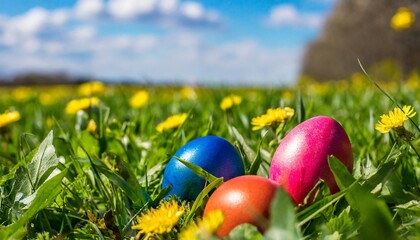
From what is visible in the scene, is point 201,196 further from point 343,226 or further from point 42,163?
point 42,163

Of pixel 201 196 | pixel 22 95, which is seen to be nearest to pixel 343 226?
pixel 201 196

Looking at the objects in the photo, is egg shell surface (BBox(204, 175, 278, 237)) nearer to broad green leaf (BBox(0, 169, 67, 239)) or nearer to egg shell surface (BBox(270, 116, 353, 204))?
egg shell surface (BBox(270, 116, 353, 204))

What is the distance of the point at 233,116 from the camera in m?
2.66

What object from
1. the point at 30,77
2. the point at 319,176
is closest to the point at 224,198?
the point at 319,176

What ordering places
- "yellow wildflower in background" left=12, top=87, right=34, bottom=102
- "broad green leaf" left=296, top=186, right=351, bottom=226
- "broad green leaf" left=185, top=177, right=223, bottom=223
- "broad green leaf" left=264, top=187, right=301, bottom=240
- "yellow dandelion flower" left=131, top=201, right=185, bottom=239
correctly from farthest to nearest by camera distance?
"yellow wildflower in background" left=12, top=87, right=34, bottom=102
"broad green leaf" left=185, top=177, right=223, bottom=223
"broad green leaf" left=296, top=186, right=351, bottom=226
"yellow dandelion flower" left=131, top=201, right=185, bottom=239
"broad green leaf" left=264, top=187, right=301, bottom=240

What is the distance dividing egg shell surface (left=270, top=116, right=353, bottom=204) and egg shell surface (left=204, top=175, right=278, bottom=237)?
16cm

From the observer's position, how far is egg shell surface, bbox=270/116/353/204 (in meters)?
1.37

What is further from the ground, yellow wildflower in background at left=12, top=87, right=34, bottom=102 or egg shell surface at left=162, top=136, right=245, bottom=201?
egg shell surface at left=162, top=136, right=245, bottom=201

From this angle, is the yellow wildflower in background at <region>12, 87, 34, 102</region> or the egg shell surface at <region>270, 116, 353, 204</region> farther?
the yellow wildflower in background at <region>12, 87, 34, 102</region>

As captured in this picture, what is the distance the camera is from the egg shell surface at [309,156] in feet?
4.50

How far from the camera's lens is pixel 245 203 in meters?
1.17

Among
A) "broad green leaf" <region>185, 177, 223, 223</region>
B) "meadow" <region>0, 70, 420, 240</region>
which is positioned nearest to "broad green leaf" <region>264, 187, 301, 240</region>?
"meadow" <region>0, 70, 420, 240</region>

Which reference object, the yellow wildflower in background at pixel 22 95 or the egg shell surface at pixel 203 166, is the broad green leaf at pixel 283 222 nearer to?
the egg shell surface at pixel 203 166

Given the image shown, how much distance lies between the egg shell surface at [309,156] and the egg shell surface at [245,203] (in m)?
0.16
